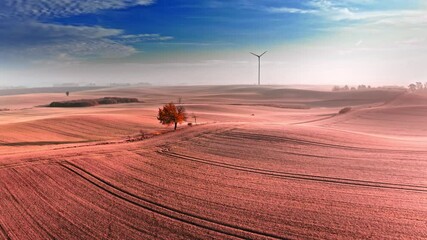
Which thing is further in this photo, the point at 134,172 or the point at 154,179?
the point at 134,172

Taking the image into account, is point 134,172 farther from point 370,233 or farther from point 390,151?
point 390,151

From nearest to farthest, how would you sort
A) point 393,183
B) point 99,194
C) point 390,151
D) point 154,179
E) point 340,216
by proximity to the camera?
point 340,216
point 99,194
point 393,183
point 154,179
point 390,151

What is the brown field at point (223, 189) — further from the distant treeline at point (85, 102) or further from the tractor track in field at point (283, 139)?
the distant treeline at point (85, 102)

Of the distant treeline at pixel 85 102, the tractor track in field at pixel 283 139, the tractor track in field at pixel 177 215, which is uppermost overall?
the distant treeline at pixel 85 102

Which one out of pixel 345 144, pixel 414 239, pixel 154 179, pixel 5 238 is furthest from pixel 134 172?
pixel 345 144

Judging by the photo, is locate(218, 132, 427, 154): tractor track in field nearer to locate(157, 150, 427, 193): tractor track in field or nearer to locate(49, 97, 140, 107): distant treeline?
locate(157, 150, 427, 193): tractor track in field

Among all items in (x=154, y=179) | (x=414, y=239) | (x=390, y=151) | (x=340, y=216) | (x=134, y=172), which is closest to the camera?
(x=414, y=239)

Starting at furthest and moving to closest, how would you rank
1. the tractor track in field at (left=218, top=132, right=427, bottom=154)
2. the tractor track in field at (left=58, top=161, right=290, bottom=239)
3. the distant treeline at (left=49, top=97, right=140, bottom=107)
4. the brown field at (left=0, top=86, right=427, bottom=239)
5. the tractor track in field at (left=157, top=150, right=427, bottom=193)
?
the distant treeline at (left=49, top=97, right=140, bottom=107), the tractor track in field at (left=218, top=132, right=427, bottom=154), the tractor track in field at (left=157, top=150, right=427, bottom=193), the brown field at (left=0, top=86, right=427, bottom=239), the tractor track in field at (left=58, top=161, right=290, bottom=239)

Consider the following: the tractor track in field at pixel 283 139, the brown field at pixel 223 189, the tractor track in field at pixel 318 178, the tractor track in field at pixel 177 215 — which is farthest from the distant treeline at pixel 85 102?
the tractor track in field at pixel 177 215

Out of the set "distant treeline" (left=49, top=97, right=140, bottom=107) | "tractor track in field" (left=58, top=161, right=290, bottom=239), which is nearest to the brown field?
"tractor track in field" (left=58, top=161, right=290, bottom=239)
